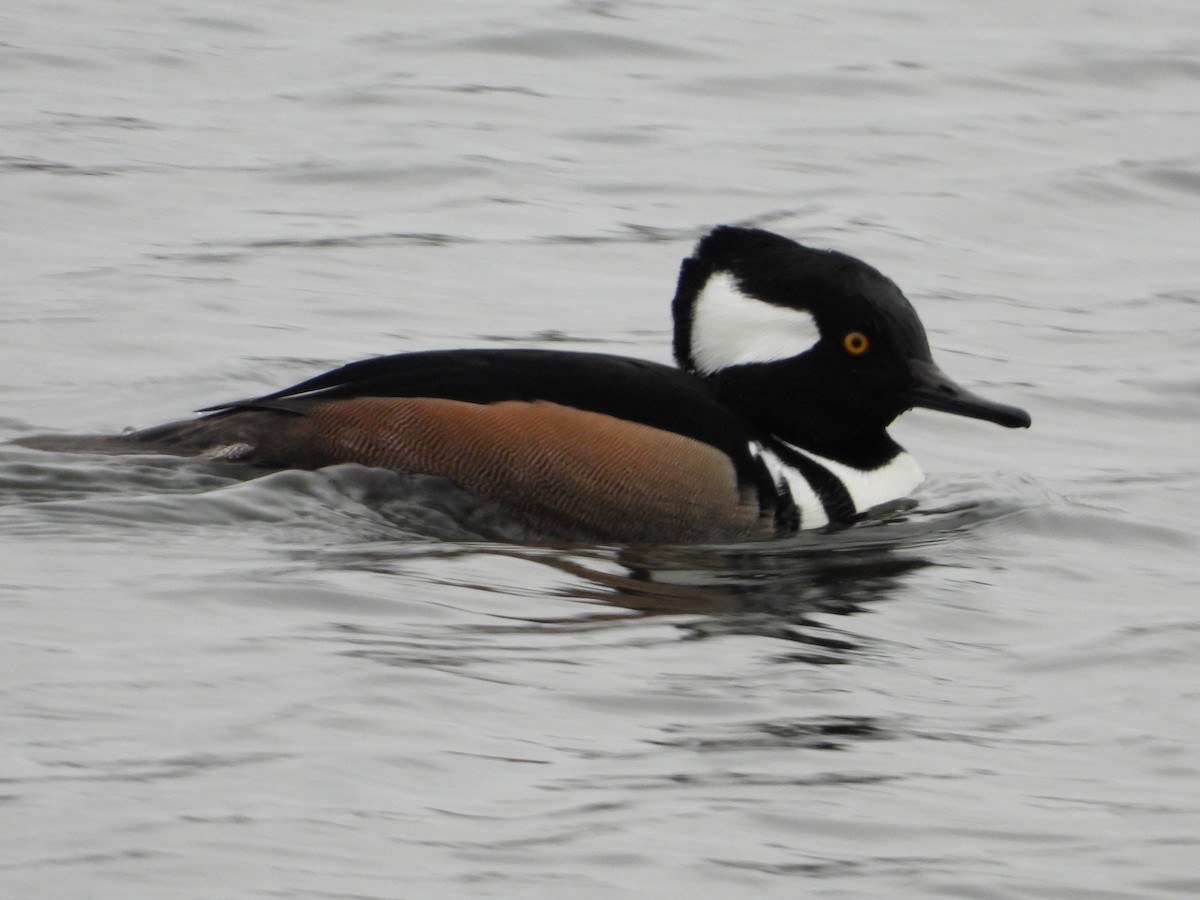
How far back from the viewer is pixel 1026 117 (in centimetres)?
1512

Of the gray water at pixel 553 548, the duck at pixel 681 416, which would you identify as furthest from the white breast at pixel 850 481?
the gray water at pixel 553 548

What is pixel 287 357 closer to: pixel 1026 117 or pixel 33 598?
pixel 33 598

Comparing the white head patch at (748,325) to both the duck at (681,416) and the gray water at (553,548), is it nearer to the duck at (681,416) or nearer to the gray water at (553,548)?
the duck at (681,416)

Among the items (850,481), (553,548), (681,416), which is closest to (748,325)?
(681,416)

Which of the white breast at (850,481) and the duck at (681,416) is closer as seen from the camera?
the duck at (681,416)

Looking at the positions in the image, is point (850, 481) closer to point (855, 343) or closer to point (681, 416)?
point (855, 343)

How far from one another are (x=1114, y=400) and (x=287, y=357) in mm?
3597

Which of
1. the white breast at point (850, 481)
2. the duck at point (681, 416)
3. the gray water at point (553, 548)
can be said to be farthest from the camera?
the white breast at point (850, 481)

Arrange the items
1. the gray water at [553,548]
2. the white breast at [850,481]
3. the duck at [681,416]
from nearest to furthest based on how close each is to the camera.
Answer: the gray water at [553,548] < the duck at [681,416] < the white breast at [850,481]

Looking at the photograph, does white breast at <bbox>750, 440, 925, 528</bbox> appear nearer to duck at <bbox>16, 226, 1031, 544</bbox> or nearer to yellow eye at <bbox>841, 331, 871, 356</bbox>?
duck at <bbox>16, 226, 1031, 544</bbox>

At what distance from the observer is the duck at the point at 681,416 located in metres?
6.98

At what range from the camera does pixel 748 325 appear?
24.3ft

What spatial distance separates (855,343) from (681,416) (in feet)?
2.32

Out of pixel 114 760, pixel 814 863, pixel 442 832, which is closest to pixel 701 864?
pixel 814 863
